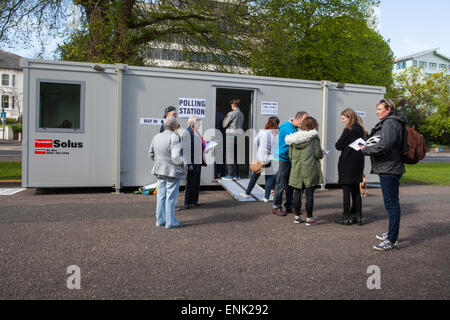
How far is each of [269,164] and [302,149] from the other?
1.66 meters

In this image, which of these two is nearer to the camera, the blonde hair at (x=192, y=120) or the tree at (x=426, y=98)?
the blonde hair at (x=192, y=120)

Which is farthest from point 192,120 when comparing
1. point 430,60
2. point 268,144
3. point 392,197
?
point 430,60

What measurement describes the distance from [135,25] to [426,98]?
40572mm

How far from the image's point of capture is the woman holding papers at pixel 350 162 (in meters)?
6.17

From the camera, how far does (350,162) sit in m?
6.24

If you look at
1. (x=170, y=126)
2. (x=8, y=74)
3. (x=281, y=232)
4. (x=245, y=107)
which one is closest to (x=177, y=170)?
(x=170, y=126)

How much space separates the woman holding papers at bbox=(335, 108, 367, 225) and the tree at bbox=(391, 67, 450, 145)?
1659 inches

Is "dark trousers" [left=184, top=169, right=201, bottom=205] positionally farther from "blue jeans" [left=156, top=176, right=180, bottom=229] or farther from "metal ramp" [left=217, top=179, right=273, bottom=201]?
"blue jeans" [left=156, top=176, right=180, bottom=229]

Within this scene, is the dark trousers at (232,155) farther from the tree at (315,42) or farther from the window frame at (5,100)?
the window frame at (5,100)

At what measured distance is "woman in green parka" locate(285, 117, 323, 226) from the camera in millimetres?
6082

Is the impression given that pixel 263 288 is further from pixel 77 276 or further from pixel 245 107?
pixel 245 107

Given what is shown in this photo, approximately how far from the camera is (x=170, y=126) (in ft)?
18.9

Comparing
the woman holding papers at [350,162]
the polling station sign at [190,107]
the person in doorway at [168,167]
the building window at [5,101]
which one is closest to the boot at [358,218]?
the woman holding papers at [350,162]
